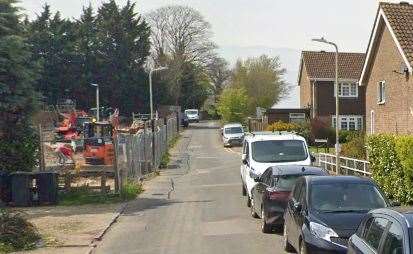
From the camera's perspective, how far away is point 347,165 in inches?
1068

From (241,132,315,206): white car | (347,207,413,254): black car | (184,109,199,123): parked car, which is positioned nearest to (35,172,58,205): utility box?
(241,132,315,206): white car

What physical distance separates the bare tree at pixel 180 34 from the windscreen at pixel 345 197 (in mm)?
83416

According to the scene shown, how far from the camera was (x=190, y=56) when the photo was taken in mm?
96250

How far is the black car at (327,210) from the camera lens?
10289mm

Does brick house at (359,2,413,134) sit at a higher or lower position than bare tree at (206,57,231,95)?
lower

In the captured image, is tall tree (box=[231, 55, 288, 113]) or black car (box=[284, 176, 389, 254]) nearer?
black car (box=[284, 176, 389, 254])

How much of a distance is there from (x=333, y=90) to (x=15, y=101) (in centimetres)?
4211

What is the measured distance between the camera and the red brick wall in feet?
108

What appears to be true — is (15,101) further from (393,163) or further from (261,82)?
(261,82)

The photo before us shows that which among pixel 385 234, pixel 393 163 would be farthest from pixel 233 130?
pixel 385 234

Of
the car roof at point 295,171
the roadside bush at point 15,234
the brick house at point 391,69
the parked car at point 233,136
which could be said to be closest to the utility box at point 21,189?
the roadside bush at point 15,234

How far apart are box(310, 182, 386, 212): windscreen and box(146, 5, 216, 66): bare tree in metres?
83.4

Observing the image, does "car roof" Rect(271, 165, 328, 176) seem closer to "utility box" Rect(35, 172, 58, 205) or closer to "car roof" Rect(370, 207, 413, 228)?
"car roof" Rect(370, 207, 413, 228)

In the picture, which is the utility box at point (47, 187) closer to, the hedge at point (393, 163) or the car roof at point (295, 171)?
the car roof at point (295, 171)
